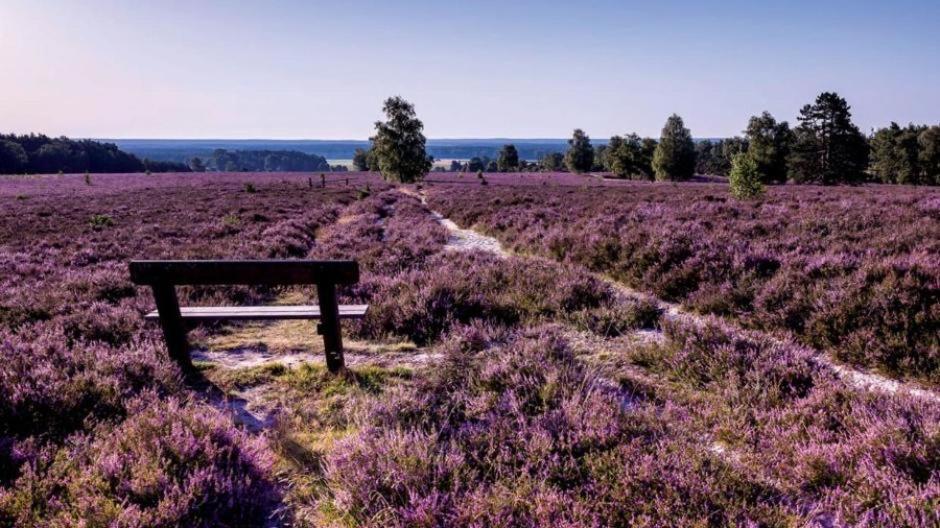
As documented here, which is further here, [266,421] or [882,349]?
[882,349]

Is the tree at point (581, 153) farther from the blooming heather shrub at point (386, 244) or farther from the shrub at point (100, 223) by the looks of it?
the shrub at point (100, 223)

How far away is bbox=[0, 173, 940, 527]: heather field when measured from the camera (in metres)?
2.71

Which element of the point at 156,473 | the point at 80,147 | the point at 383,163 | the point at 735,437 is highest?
the point at 80,147

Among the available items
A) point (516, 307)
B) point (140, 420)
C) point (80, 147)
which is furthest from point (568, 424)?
point (80, 147)

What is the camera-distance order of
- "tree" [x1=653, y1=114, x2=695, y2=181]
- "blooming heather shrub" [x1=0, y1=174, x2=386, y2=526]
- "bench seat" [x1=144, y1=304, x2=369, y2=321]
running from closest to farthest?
"blooming heather shrub" [x1=0, y1=174, x2=386, y2=526] → "bench seat" [x1=144, y1=304, x2=369, y2=321] → "tree" [x1=653, y1=114, x2=695, y2=181]

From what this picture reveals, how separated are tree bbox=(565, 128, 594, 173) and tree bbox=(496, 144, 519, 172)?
19.6 m

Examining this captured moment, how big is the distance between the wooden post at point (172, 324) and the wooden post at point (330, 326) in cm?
156

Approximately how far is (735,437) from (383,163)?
53.1 meters

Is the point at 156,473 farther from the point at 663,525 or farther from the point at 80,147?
the point at 80,147

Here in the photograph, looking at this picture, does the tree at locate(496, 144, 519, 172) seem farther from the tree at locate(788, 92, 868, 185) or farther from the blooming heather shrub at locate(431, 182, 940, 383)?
the blooming heather shrub at locate(431, 182, 940, 383)

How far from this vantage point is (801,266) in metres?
7.26

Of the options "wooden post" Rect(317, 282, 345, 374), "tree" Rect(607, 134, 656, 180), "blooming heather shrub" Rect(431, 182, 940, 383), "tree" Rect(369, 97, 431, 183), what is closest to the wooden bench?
"wooden post" Rect(317, 282, 345, 374)

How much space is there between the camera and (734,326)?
19.7 ft

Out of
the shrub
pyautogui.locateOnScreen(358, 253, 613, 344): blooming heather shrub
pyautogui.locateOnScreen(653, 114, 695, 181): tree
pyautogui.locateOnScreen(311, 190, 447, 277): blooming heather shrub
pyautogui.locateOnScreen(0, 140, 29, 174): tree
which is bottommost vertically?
pyautogui.locateOnScreen(358, 253, 613, 344): blooming heather shrub
